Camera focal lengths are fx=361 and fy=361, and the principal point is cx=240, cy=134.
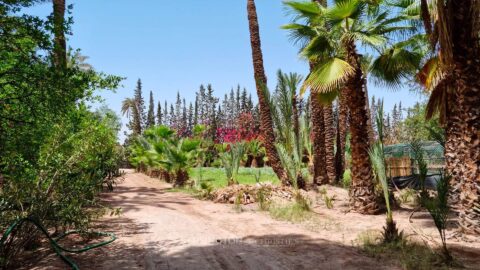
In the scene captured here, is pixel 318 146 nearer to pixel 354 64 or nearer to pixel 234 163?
pixel 234 163

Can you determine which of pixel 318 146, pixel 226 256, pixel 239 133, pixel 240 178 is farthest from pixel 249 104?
pixel 226 256

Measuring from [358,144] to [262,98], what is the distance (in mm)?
5106

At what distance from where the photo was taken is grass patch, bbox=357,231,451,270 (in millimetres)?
4477

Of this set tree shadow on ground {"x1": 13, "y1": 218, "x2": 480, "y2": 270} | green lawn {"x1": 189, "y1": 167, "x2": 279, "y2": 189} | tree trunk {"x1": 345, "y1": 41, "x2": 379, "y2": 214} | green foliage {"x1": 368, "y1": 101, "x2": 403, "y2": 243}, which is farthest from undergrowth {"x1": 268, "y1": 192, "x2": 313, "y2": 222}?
green lawn {"x1": 189, "y1": 167, "x2": 279, "y2": 189}

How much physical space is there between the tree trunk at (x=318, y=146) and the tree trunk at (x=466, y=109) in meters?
7.24

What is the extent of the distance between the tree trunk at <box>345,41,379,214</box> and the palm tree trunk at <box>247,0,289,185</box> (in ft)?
12.6

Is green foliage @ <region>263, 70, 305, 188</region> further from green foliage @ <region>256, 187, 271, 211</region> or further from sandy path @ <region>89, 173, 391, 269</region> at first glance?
sandy path @ <region>89, 173, 391, 269</region>

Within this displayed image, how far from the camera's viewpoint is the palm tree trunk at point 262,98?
42.7 ft

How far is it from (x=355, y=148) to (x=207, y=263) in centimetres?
542

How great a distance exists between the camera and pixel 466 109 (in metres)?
5.90

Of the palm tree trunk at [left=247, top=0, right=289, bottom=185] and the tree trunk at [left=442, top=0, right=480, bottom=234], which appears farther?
the palm tree trunk at [left=247, top=0, right=289, bottom=185]

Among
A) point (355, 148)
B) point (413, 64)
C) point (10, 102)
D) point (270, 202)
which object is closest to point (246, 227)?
point (270, 202)

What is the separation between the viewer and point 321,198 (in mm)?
10758

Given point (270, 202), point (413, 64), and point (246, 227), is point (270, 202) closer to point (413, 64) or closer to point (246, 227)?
point (246, 227)
